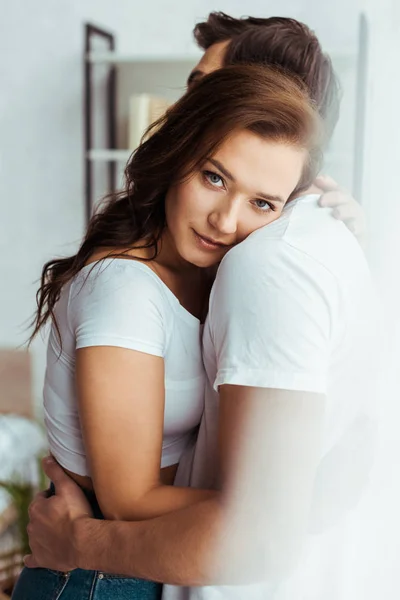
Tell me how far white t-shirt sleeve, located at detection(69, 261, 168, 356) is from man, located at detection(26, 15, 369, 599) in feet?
0.19

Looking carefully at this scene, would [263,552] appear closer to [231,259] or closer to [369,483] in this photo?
[369,483]

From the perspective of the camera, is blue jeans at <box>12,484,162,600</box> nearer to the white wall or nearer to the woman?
the woman

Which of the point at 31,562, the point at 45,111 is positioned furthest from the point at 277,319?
the point at 45,111

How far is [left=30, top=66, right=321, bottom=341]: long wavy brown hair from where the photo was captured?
589mm

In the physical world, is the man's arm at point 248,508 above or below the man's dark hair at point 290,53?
below

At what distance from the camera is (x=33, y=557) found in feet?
2.42

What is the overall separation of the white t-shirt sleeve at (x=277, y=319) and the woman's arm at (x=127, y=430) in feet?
0.26

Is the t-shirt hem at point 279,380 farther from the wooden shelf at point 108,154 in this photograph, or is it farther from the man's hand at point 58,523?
the wooden shelf at point 108,154

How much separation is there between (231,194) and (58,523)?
34 centimetres

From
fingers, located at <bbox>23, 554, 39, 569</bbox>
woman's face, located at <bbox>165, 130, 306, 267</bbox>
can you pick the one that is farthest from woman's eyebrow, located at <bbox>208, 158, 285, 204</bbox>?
fingers, located at <bbox>23, 554, 39, 569</bbox>

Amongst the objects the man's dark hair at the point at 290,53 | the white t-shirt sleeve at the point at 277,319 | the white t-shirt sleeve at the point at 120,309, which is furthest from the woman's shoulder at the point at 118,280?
the man's dark hair at the point at 290,53

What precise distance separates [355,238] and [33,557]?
0.45 m

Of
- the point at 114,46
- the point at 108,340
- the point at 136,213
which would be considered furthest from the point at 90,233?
the point at 114,46

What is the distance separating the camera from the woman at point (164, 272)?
0.59m
